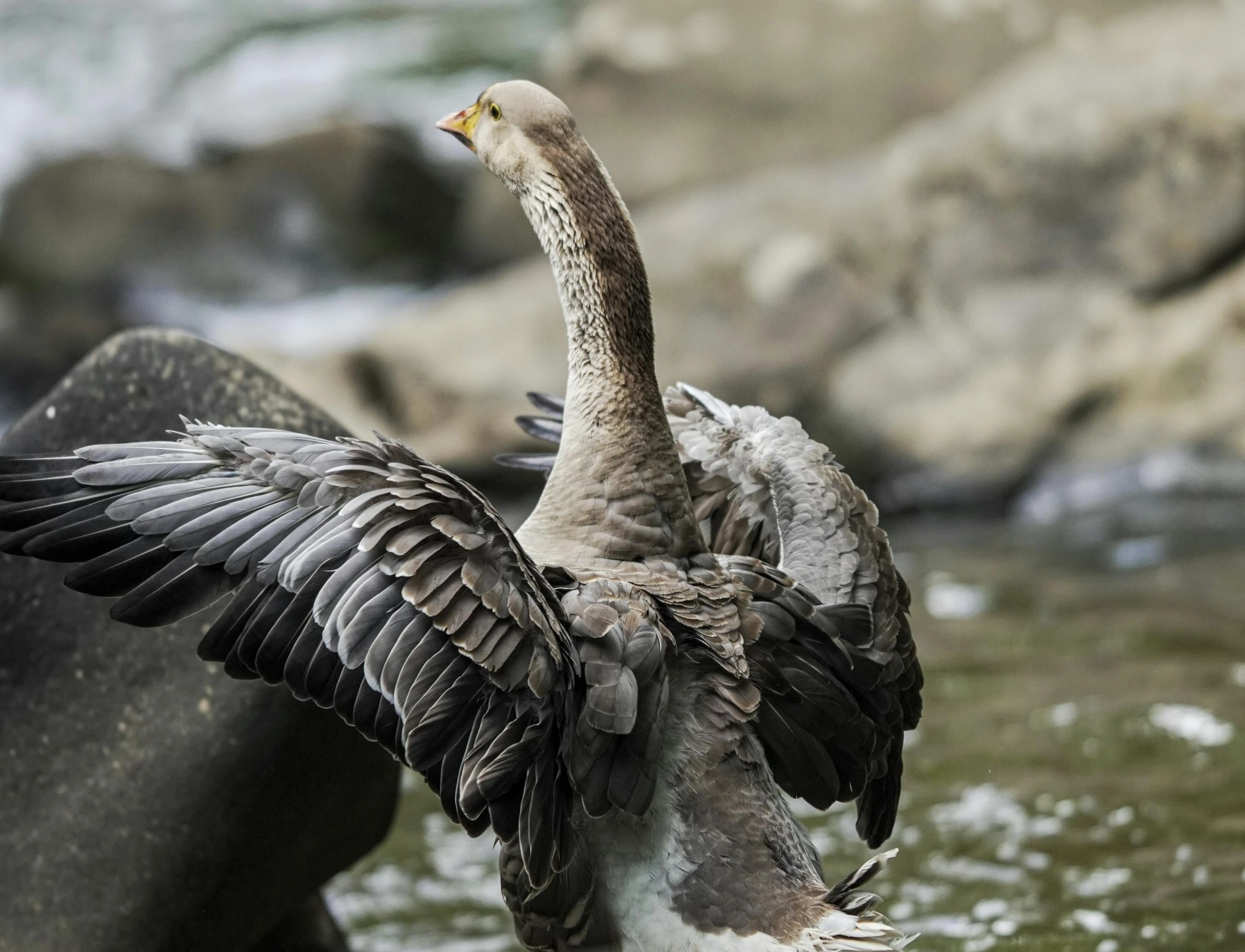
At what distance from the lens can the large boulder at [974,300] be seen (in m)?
10.5

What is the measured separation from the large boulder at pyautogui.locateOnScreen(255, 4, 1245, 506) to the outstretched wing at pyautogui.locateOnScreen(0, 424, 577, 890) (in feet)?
24.4

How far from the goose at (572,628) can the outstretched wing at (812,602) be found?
12 mm

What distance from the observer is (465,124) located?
4.41m

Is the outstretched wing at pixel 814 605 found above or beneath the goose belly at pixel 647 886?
above

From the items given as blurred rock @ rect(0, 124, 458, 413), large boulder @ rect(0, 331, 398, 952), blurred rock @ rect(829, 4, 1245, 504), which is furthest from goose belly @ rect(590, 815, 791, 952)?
blurred rock @ rect(0, 124, 458, 413)

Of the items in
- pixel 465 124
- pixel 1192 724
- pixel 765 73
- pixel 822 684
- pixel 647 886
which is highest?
pixel 765 73

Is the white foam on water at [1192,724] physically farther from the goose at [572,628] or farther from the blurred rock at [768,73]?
the blurred rock at [768,73]

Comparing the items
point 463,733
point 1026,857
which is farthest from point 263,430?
point 1026,857

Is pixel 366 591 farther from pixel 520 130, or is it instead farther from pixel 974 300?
pixel 974 300

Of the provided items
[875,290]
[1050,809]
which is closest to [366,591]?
[1050,809]

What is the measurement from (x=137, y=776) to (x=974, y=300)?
27.6 feet

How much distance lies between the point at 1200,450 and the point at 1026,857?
5628mm

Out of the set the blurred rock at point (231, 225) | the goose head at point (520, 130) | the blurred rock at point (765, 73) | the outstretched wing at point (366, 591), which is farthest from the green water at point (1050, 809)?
the blurred rock at point (231, 225)

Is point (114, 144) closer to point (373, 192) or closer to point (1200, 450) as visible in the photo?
point (373, 192)
